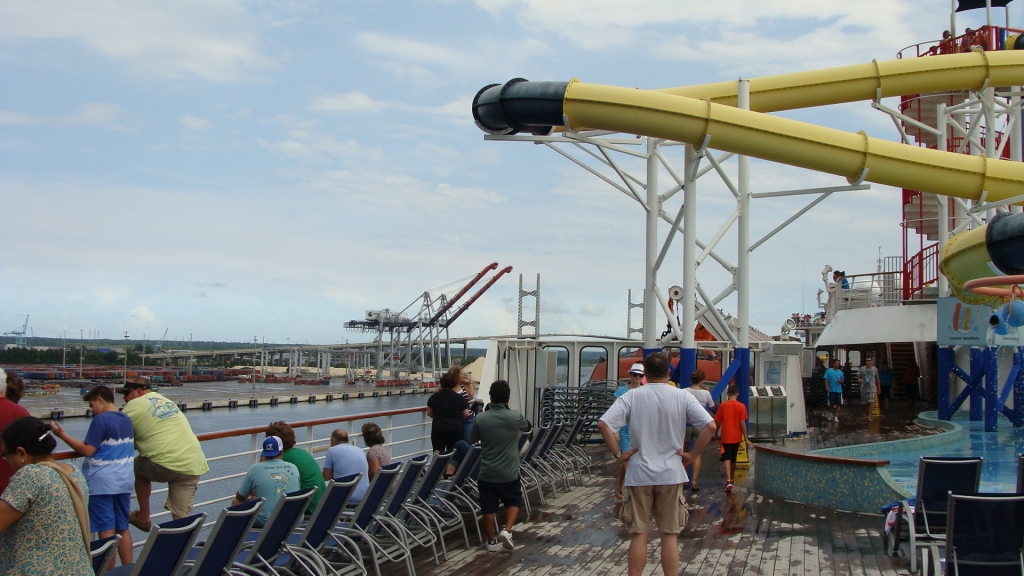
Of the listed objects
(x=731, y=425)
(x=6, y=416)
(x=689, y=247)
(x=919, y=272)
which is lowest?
(x=731, y=425)

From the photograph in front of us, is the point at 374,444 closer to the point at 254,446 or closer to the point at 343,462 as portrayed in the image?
the point at 343,462

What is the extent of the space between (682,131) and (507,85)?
2.10 metres

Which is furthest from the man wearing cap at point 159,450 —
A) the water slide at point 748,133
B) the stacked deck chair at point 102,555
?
the water slide at point 748,133

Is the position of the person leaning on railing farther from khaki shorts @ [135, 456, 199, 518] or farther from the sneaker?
the sneaker

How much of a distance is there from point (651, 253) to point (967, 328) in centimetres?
720

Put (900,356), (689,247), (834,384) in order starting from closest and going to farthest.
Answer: (689,247), (834,384), (900,356)

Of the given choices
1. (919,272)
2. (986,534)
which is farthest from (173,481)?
(919,272)

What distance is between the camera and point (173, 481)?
5773 mm

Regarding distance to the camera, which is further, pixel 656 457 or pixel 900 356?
pixel 900 356

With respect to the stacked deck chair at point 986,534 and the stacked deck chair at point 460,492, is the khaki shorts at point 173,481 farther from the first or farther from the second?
the stacked deck chair at point 986,534

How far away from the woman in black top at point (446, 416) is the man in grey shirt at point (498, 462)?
3.22 ft

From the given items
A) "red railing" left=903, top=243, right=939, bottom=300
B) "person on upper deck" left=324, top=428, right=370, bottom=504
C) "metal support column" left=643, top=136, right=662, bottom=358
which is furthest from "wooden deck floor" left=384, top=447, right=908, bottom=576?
"red railing" left=903, top=243, right=939, bottom=300

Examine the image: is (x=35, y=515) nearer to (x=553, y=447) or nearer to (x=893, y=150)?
(x=553, y=447)

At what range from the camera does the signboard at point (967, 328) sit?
48.2 feet
